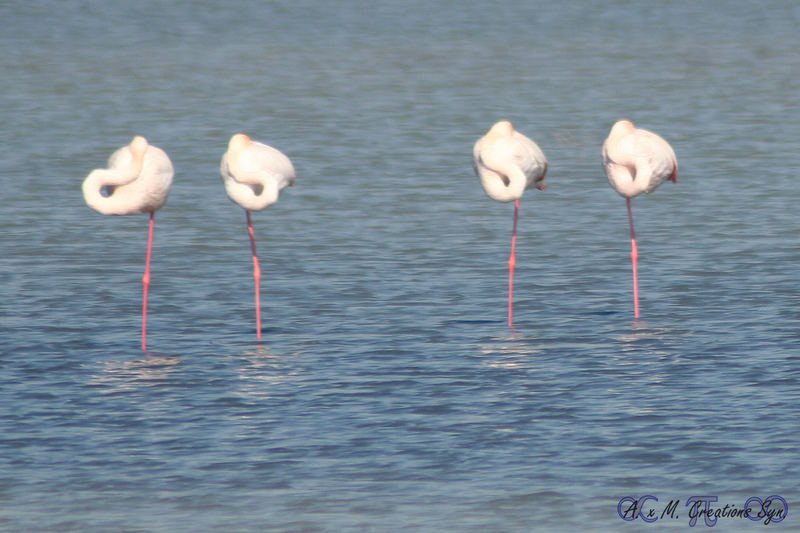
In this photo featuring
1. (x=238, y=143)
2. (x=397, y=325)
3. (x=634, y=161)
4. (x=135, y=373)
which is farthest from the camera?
(x=634, y=161)

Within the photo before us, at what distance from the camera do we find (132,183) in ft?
34.6

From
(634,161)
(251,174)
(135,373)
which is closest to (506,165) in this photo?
(634,161)

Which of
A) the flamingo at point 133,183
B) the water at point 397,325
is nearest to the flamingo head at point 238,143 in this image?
the flamingo at point 133,183

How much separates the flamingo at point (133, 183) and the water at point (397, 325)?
0.67 meters

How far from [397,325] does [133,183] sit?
1904 millimetres

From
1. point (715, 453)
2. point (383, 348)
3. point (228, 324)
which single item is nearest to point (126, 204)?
point (228, 324)

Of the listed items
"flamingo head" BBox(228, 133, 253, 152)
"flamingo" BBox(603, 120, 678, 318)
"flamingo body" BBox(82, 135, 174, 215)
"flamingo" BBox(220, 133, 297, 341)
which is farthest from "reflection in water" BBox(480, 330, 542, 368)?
"flamingo body" BBox(82, 135, 174, 215)

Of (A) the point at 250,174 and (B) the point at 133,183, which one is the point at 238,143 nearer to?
(A) the point at 250,174

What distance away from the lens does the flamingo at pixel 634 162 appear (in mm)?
11062

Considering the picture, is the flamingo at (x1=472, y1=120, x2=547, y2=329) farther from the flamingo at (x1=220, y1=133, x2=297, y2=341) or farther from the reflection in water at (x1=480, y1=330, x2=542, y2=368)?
the flamingo at (x1=220, y1=133, x2=297, y2=341)

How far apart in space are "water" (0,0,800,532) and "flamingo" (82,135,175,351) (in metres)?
0.67

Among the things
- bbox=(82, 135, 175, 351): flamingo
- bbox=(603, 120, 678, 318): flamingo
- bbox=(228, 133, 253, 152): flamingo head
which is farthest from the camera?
bbox=(603, 120, 678, 318): flamingo

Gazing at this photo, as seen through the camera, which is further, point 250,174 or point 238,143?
point 238,143

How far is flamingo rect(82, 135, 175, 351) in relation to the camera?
10383 mm
